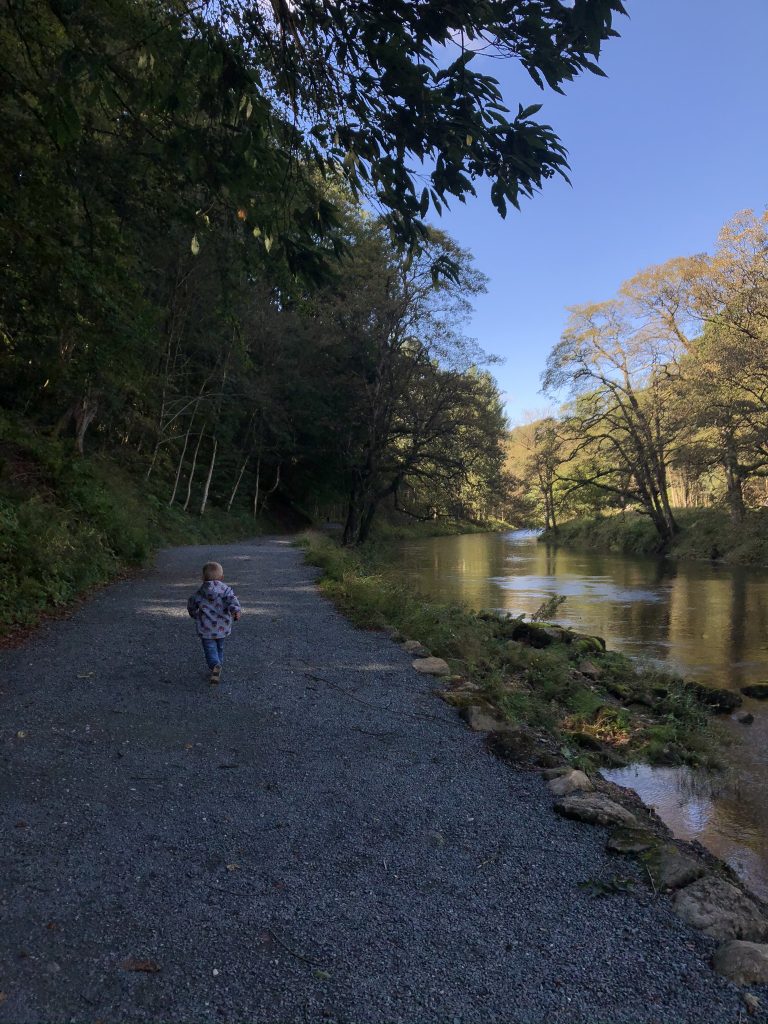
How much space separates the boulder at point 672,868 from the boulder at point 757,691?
21.8 feet

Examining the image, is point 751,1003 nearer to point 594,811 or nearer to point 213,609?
point 594,811

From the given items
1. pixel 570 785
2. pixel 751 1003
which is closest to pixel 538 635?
pixel 570 785

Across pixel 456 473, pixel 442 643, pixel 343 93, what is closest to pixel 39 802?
pixel 343 93

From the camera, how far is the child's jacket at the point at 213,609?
241 inches

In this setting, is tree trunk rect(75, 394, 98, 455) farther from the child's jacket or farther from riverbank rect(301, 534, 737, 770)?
the child's jacket

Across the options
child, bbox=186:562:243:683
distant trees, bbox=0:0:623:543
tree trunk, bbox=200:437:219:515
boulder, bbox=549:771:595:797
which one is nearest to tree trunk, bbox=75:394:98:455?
distant trees, bbox=0:0:623:543

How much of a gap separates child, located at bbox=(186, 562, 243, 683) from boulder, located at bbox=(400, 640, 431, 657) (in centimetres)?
250

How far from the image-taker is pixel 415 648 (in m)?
7.92

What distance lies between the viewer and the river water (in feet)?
17.1

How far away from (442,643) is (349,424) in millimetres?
19773

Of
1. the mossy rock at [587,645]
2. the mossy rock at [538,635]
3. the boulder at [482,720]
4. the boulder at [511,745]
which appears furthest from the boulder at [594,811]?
the mossy rock at [538,635]

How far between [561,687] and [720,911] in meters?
5.44

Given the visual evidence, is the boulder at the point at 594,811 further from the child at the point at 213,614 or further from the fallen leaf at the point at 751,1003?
the child at the point at 213,614

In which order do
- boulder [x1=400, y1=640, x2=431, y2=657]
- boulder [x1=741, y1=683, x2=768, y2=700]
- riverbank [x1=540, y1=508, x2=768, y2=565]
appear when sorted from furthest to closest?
riverbank [x1=540, y1=508, x2=768, y2=565], boulder [x1=741, y1=683, x2=768, y2=700], boulder [x1=400, y1=640, x2=431, y2=657]
